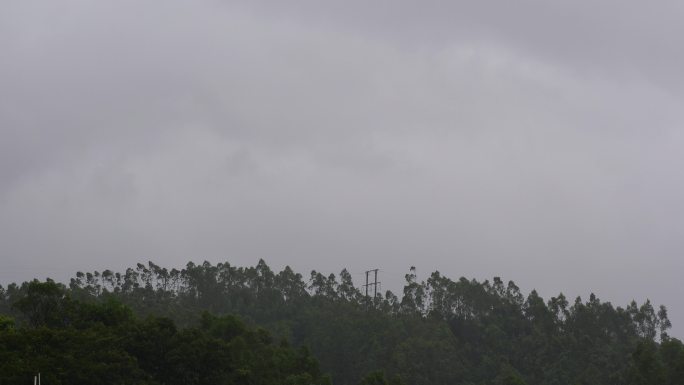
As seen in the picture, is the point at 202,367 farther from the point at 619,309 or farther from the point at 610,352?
the point at 619,309

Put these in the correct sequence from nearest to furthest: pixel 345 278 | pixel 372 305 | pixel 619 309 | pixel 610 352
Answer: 1. pixel 610 352
2. pixel 619 309
3. pixel 372 305
4. pixel 345 278

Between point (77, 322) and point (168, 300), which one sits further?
point (168, 300)

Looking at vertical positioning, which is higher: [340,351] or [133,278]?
[133,278]

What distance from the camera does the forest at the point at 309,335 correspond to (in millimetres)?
70438

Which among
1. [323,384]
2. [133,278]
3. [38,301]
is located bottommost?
[323,384]

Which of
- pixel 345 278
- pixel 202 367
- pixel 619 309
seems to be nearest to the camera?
pixel 202 367

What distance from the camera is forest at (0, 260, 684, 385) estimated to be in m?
70.4

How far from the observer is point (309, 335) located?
437ft

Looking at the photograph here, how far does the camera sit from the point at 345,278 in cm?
16150

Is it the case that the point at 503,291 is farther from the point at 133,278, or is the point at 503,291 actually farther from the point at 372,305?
the point at 133,278

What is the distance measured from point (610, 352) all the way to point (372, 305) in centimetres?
3832

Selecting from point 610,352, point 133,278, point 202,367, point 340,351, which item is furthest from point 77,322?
point 133,278

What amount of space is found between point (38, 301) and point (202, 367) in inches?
560

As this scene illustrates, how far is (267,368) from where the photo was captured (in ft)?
259
